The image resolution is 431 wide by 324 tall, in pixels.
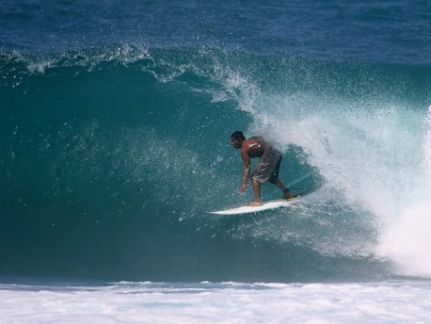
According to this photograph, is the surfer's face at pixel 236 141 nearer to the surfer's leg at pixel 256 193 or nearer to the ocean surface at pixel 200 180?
the surfer's leg at pixel 256 193

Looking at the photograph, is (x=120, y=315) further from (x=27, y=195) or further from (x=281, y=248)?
(x=27, y=195)

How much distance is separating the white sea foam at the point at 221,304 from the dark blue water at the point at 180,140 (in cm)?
98

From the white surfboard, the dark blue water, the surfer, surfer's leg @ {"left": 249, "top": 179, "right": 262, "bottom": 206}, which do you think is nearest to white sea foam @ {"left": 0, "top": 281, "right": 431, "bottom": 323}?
the dark blue water

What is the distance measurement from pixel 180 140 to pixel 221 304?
5.89m

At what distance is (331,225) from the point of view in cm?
992

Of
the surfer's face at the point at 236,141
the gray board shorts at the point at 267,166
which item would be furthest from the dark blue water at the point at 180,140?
the surfer's face at the point at 236,141

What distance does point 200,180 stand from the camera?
1136 centimetres

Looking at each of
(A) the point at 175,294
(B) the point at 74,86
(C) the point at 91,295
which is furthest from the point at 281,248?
(B) the point at 74,86

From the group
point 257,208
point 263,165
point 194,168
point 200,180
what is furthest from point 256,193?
point 194,168

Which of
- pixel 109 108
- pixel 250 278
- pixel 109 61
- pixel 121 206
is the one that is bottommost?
pixel 250 278

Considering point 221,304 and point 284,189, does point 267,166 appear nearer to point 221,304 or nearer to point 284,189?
point 284,189

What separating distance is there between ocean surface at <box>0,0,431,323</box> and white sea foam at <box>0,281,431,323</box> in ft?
0.10

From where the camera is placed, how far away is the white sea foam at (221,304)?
20.7ft

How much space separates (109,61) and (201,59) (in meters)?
2.12
